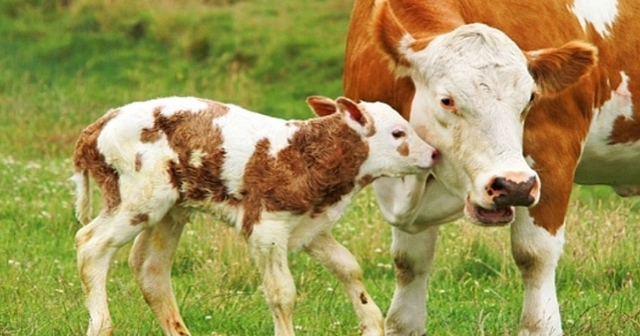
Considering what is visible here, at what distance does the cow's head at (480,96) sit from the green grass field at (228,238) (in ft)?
3.35

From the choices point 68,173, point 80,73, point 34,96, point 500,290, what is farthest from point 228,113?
point 80,73

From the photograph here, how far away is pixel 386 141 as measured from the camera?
22.4ft

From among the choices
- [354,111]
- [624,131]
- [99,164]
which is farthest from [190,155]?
[624,131]

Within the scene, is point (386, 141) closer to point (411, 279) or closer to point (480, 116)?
point (480, 116)

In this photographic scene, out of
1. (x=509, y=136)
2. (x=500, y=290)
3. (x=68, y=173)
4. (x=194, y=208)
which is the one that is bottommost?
(x=68, y=173)

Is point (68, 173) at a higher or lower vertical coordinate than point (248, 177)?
lower

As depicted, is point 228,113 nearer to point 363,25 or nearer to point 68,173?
point 363,25

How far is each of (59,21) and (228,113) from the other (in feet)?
53.2

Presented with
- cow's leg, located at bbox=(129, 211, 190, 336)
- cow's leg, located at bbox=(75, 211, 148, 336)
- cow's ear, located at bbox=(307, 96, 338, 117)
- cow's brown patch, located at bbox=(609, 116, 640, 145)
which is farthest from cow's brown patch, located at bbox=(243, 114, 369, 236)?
cow's brown patch, located at bbox=(609, 116, 640, 145)

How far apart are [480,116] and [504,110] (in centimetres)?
11

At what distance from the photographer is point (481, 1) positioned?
7609 mm

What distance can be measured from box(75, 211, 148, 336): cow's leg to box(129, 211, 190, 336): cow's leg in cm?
39

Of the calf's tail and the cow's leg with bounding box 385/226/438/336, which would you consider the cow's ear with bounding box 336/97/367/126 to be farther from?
the cow's leg with bounding box 385/226/438/336

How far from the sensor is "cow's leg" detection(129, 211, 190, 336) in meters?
7.35
